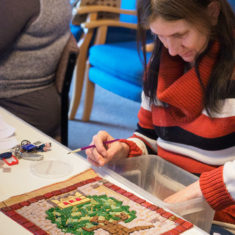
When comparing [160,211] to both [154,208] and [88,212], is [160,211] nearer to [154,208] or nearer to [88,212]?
[154,208]

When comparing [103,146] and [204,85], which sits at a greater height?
[204,85]

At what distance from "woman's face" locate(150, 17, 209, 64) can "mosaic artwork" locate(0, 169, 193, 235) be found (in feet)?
1.21

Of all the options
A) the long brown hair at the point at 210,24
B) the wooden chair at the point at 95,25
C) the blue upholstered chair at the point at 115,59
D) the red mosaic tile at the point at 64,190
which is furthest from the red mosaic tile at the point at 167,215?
the wooden chair at the point at 95,25

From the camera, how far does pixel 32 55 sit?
1.65 meters

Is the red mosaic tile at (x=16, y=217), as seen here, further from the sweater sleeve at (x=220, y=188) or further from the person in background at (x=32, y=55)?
the person in background at (x=32, y=55)

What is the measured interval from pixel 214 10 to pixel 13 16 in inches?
30.7

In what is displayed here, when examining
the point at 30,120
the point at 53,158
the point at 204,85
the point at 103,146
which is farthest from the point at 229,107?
the point at 30,120

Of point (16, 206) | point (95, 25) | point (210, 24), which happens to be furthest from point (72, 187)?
point (95, 25)

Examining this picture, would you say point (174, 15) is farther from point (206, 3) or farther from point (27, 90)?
point (27, 90)

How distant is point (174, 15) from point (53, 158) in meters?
0.44

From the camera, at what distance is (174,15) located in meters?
0.99

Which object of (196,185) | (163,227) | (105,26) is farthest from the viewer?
(105,26)

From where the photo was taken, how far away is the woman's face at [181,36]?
1.00 meters

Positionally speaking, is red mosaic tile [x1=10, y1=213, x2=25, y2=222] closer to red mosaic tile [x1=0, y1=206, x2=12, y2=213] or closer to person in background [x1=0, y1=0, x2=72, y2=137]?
red mosaic tile [x1=0, y1=206, x2=12, y2=213]
